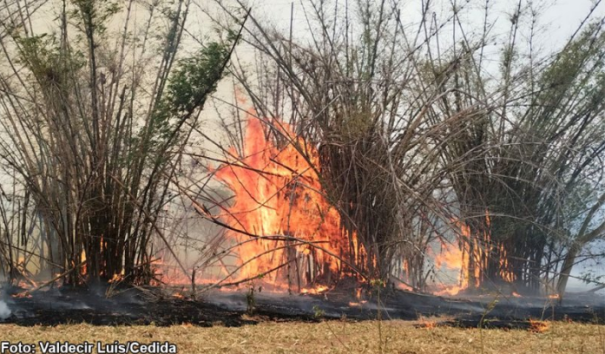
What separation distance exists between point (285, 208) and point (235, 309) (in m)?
1.00

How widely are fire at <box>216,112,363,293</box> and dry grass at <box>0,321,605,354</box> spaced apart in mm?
1046

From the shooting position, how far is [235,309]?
20.7 feet

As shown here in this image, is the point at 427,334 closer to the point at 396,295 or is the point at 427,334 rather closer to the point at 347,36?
the point at 396,295

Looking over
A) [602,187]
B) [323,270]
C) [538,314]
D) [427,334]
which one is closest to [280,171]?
[323,270]

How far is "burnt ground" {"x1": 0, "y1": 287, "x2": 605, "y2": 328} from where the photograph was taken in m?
5.77

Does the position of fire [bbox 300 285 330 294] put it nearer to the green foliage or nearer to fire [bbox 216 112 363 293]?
fire [bbox 216 112 363 293]

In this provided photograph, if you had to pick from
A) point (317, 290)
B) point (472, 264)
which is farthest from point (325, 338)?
point (472, 264)

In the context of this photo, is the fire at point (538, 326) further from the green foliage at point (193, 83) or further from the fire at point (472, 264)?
the green foliage at point (193, 83)

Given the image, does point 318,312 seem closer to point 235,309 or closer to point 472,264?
point 235,309

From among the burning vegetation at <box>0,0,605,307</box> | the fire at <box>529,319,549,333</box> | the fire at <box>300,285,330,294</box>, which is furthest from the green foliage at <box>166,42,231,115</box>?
the fire at <box>529,319,549,333</box>

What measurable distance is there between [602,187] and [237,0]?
4341mm

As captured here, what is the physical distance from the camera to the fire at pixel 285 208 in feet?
21.8

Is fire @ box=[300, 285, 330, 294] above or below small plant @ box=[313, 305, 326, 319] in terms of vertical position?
above

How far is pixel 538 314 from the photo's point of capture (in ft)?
→ 22.8
